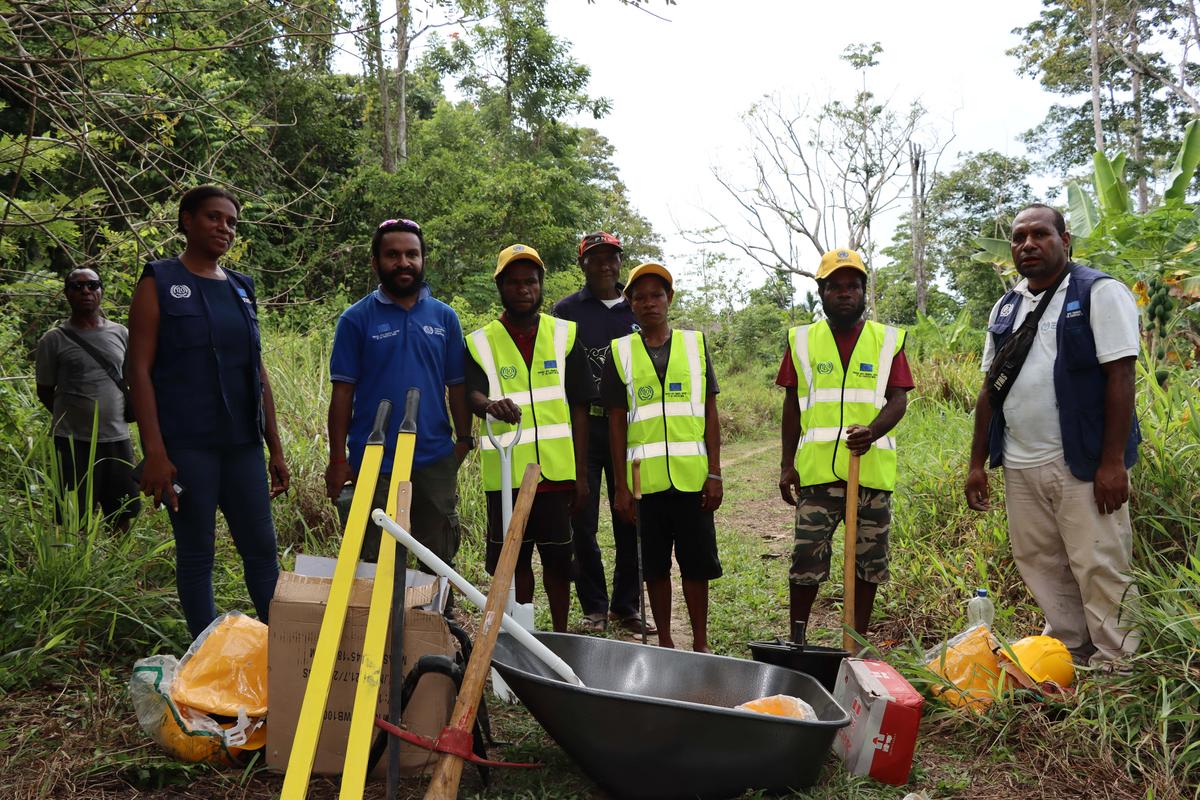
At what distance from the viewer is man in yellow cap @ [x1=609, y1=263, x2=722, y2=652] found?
3.96 metres

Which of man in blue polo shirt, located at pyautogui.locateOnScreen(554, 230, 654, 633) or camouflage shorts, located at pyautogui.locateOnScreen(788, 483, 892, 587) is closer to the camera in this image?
camouflage shorts, located at pyautogui.locateOnScreen(788, 483, 892, 587)

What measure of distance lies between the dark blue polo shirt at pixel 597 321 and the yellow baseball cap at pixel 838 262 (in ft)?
3.99

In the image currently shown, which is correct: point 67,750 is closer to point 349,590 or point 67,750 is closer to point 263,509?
point 263,509

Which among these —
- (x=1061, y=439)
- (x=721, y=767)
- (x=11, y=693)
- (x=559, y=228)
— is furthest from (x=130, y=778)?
(x=559, y=228)

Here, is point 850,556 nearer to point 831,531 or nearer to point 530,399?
point 831,531

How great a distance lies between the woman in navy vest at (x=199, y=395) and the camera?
3.27 m

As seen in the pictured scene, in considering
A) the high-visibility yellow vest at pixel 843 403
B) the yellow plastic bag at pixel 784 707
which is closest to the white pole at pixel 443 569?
the yellow plastic bag at pixel 784 707

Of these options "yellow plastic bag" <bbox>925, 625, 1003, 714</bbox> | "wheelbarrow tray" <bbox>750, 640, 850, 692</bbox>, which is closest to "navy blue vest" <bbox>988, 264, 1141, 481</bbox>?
"yellow plastic bag" <bbox>925, 625, 1003, 714</bbox>

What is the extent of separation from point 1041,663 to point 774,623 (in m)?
1.71

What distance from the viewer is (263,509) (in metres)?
3.54

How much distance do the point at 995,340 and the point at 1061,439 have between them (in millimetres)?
595

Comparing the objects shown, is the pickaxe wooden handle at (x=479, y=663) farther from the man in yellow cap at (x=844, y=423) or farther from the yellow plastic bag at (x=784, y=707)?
the man in yellow cap at (x=844, y=423)

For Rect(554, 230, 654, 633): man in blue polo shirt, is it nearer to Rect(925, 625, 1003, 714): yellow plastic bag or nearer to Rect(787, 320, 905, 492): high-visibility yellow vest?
Rect(787, 320, 905, 492): high-visibility yellow vest

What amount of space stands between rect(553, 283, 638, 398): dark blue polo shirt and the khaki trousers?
2.13 meters
